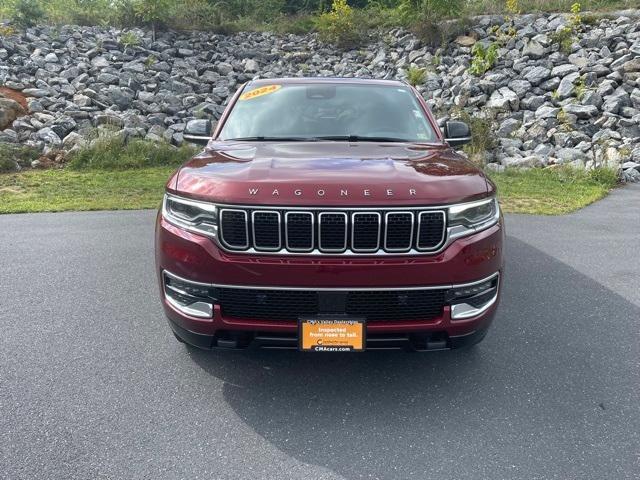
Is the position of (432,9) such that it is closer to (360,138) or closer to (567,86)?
(567,86)

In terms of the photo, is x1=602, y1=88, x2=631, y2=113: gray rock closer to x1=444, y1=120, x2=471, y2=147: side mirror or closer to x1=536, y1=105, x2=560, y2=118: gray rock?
x1=536, y1=105, x2=560, y2=118: gray rock

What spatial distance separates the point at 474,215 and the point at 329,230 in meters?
0.82

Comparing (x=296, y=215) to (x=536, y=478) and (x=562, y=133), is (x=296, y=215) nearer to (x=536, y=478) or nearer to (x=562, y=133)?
(x=536, y=478)

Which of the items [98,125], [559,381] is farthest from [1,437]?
[98,125]

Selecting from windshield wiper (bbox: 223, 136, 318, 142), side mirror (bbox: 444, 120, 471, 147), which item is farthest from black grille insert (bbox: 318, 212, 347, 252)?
side mirror (bbox: 444, 120, 471, 147)

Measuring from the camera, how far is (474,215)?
116 inches

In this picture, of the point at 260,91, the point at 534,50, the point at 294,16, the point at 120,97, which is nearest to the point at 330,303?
the point at 260,91

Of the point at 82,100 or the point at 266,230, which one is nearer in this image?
the point at 266,230

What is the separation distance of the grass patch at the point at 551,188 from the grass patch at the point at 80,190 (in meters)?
5.63

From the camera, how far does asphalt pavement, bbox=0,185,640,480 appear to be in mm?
2539

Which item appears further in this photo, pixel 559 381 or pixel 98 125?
pixel 98 125

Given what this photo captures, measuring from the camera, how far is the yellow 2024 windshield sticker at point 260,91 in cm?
452

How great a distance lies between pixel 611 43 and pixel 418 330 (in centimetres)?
1378

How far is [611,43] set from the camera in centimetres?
1355
